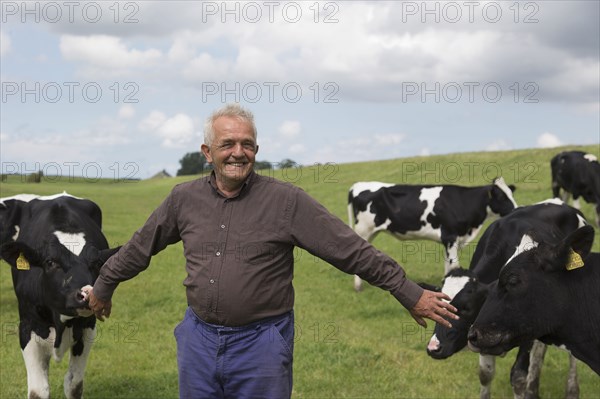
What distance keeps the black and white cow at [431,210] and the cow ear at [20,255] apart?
396 inches

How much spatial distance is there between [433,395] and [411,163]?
3518 cm

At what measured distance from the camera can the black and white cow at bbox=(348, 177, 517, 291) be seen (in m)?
15.3

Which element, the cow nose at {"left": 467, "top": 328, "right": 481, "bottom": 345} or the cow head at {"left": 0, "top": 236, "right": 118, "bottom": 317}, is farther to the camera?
the cow head at {"left": 0, "top": 236, "right": 118, "bottom": 317}

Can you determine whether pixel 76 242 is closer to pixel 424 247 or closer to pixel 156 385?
pixel 156 385

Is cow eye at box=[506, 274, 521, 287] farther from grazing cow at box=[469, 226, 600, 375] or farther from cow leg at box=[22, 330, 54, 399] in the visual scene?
cow leg at box=[22, 330, 54, 399]

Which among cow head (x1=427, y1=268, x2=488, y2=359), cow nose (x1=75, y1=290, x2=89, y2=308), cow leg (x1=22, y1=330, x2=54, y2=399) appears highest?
cow nose (x1=75, y1=290, x2=89, y2=308)

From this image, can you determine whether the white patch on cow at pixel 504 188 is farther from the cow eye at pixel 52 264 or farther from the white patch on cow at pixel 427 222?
the cow eye at pixel 52 264

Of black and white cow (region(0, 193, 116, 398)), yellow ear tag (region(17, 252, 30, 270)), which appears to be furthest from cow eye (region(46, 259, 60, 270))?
yellow ear tag (region(17, 252, 30, 270))

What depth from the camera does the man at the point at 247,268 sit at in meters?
3.89

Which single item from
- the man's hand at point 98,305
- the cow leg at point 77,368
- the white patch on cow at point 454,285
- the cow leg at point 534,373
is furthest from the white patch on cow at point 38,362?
the cow leg at point 534,373

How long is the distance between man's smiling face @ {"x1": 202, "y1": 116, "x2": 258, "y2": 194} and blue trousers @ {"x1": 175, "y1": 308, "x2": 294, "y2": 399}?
0.87 meters


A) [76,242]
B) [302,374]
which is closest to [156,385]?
[302,374]

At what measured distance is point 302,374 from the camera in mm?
8336

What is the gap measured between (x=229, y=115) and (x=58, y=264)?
296 cm
